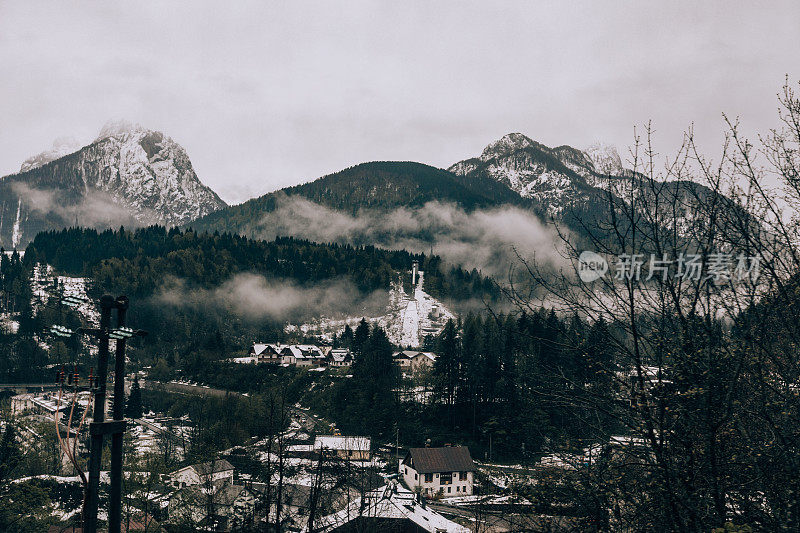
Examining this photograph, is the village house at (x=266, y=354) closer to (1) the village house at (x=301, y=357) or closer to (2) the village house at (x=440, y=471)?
(1) the village house at (x=301, y=357)

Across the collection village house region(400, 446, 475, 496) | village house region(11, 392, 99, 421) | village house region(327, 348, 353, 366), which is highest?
village house region(327, 348, 353, 366)

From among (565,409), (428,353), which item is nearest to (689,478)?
(565,409)

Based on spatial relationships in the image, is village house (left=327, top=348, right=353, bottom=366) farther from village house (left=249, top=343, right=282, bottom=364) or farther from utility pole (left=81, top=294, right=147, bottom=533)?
utility pole (left=81, top=294, right=147, bottom=533)

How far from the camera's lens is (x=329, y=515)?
26375 millimetres

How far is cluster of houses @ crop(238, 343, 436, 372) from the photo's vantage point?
92625 millimetres

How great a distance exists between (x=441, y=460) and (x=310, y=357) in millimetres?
59318

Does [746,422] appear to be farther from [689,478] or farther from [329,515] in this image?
[329,515]

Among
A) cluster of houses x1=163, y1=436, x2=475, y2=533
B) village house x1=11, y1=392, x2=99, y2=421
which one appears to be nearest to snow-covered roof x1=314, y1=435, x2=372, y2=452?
cluster of houses x1=163, y1=436, x2=475, y2=533

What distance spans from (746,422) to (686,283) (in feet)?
7.49

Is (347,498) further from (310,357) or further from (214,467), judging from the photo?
(310,357)

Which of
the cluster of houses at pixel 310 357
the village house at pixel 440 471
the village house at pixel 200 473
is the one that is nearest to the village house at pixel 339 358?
the cluster of houses at pixel 310 357

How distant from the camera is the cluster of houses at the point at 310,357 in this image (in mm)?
92625

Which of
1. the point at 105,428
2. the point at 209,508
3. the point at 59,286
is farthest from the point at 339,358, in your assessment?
the point at 105,428

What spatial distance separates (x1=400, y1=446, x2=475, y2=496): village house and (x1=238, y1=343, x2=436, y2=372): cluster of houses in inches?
1798
